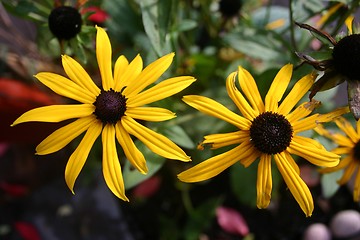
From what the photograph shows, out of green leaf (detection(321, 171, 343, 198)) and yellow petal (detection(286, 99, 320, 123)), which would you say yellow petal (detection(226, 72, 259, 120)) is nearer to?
yellow petal (detection(286, 99, 320, 123))

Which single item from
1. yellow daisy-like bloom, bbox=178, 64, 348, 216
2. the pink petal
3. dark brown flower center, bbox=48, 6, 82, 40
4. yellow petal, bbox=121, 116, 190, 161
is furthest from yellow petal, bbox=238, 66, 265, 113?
the pink petal

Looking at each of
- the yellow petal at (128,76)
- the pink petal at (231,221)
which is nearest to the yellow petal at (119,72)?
the yellow petal at (128,76)

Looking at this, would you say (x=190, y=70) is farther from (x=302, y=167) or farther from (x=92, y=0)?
(x=302, y=167)

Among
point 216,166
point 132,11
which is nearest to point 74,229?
point 132,11

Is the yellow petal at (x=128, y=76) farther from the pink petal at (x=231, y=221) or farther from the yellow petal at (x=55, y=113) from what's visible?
the pink petal at (x=231, y=221)

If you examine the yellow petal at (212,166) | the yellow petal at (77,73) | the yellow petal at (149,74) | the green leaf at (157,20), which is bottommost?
the yellow petal at (212,166)

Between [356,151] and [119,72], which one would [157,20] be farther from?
[356,151]
